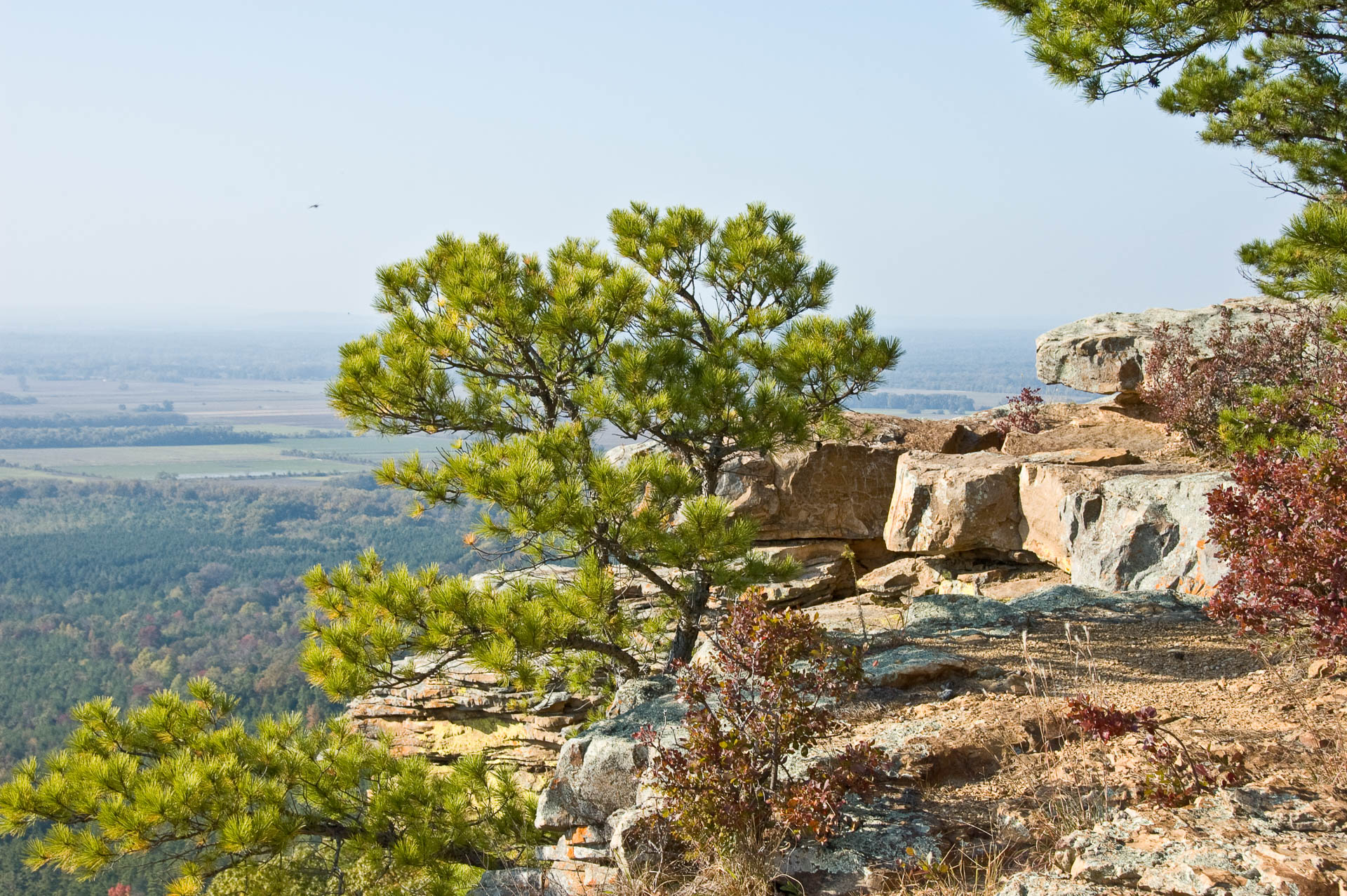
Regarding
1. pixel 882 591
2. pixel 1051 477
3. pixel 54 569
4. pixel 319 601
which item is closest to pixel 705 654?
pixel 319 601

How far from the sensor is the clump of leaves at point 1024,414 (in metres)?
10.4

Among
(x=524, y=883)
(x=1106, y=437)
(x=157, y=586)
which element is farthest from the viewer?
(x=157, y=586)

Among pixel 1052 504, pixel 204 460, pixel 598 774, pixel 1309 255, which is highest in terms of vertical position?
pixel 1309 255

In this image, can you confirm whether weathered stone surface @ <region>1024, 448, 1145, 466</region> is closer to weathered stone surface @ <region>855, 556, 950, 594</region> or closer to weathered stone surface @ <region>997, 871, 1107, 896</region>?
weathered stone surface @ <region>855, 556, 950, 594</region>

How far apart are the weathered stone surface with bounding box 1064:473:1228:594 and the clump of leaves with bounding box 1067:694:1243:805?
326 centimetres

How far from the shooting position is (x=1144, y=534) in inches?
269

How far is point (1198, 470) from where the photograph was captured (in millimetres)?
7426

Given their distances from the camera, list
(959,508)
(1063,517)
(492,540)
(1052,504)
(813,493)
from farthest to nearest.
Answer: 1. (813,493)
2. (959,508)
3. (1052,504)
4. (1063,517)
5. (492,540)

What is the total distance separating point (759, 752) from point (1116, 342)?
27.9 feet

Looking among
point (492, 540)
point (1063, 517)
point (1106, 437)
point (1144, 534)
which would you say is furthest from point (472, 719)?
point (1106, 437)

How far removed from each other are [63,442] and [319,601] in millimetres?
137564

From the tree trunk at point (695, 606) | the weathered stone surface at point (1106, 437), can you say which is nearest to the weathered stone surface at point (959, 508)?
the weathered stone surface at point (1106, 437)

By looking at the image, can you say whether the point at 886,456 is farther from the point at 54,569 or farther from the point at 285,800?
the point at 54,569

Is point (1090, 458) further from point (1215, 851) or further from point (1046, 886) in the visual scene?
point (1046, 886)
